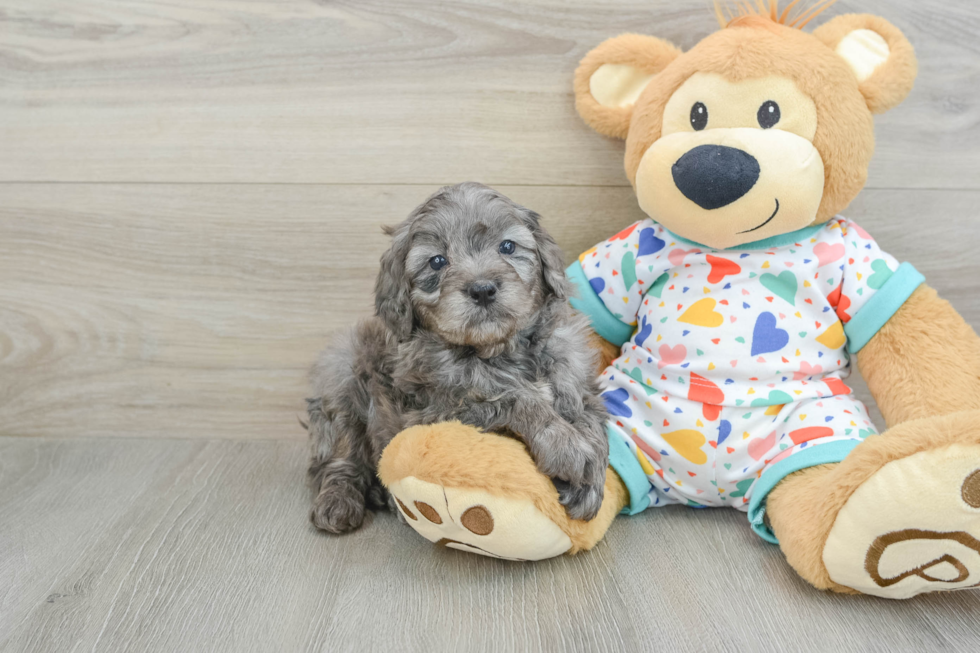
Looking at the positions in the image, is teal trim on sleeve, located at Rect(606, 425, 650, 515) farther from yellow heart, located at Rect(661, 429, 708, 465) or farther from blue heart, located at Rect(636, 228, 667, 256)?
blue heart, located at Rect(636, 228, 667, 256)

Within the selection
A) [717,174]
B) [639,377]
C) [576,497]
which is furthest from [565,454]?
[717,174]

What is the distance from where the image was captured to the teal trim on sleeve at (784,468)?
1.31 m

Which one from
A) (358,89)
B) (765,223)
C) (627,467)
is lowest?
(627,467)

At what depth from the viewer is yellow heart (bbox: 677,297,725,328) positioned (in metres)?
1.46

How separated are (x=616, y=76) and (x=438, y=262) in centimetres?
65

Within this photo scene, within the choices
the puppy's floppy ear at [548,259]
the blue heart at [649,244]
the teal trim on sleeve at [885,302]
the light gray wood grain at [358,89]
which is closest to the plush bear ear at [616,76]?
the light gray wood grain at [358,89]

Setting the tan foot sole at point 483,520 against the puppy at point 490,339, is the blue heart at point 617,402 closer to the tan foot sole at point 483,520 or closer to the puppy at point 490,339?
the puppy at point 490,339

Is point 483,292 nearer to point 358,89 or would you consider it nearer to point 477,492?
point 477,492

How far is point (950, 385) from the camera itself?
138 cm

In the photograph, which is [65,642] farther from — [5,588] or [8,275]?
[8,275]

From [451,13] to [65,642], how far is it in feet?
5.03

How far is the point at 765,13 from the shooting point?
58.8 inches

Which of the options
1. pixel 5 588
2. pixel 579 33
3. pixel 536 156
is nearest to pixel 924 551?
pixel 536 156

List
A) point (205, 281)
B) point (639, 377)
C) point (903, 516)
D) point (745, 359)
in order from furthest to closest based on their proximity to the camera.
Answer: point (205, 281) → point (639, 377) → point (745, 359) → point (903, 516)
